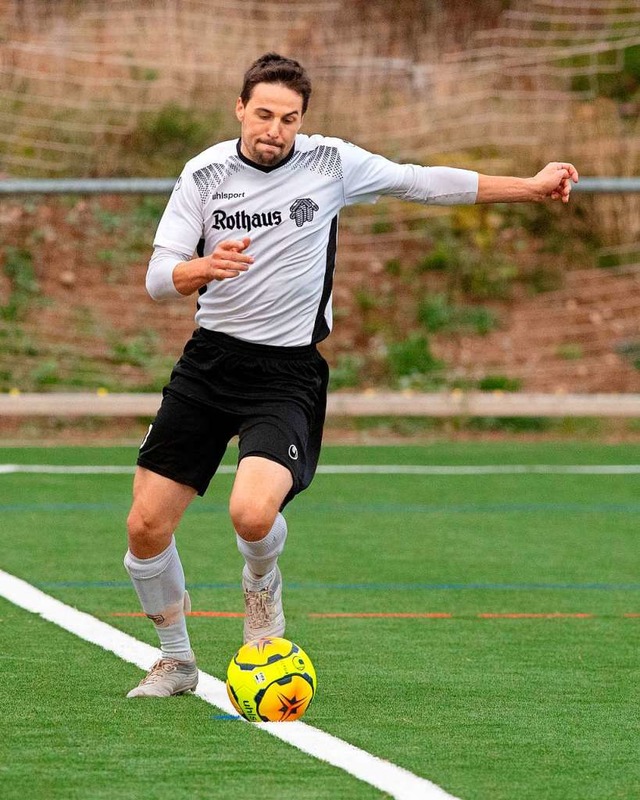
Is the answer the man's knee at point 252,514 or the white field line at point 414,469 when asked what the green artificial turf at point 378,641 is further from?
the man's knee at point 252,514

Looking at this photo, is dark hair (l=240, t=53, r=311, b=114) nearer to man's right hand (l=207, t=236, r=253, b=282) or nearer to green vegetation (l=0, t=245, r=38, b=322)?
man's right hand (l=207, t=236, r=253, b=282)

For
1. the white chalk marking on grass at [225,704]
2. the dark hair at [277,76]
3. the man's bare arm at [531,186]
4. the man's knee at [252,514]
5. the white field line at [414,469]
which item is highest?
the dark hair at [277,76]

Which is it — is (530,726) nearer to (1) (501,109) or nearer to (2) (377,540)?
(2) (377,540)

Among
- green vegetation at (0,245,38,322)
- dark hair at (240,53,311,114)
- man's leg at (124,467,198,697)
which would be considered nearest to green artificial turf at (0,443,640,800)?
man's leg at (124,467,198,697)

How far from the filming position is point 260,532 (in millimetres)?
5297

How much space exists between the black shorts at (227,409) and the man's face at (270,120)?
2.12ft

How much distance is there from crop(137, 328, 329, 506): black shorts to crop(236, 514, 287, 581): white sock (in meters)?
0.15

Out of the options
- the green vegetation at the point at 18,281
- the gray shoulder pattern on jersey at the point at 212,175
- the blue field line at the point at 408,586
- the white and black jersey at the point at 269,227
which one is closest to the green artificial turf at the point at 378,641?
the blue field line at the point at 408,586

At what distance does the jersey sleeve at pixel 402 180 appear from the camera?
18.6 feet

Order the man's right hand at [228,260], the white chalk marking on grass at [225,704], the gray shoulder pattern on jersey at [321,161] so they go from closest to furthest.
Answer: the white chalk marking on grass at [225,704], the man's right hand at [228,260], the gray shoulder pattern on jersey at [321,161]

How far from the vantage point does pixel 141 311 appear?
1798 centimetres

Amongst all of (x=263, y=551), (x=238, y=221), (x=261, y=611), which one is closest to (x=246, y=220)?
(x=238, y=221)

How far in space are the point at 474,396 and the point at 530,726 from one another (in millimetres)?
10113

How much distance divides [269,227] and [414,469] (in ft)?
25.6
